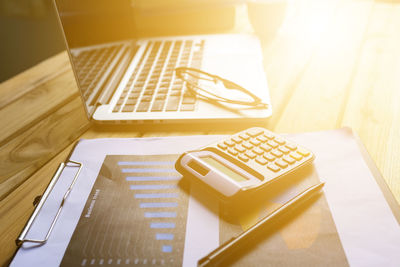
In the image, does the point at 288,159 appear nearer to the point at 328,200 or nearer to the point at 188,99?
the point at 328,200

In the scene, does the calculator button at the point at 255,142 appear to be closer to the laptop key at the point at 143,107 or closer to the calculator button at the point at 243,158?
the calculator button at the point at 243,158

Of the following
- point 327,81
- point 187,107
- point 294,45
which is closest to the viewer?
point 187,107

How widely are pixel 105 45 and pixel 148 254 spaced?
54 cm

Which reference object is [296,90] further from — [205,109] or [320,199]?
[320,199]

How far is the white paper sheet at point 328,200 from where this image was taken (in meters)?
0.33

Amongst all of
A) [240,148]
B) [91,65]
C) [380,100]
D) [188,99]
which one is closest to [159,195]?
[240,148]

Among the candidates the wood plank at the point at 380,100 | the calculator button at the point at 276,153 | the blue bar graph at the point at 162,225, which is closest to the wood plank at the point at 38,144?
the blue bar graph at the point at 162,225

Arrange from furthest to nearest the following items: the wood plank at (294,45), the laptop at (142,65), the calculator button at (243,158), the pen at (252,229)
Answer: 1. the wood plank at (294,45)
2. the laptop at (142,65)
3. the calculator button at (243,158)
4. the pen at (252,229)

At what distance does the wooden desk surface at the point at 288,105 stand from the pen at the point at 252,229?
0.35 ft

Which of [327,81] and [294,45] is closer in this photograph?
[327,81]

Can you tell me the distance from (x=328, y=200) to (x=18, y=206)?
0.37 meters

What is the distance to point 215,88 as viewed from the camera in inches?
24.6

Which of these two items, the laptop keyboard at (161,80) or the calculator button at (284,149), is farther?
the laptop keyboard at (161,80)

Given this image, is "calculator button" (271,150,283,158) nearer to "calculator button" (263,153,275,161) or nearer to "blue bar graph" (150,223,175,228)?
"calculator button" (263,153,275,161)
